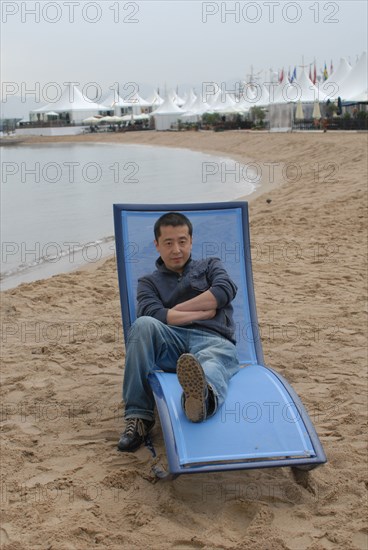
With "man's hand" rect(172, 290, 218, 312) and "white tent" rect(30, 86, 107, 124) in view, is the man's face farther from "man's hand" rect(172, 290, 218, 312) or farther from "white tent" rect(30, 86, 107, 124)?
"white tent" rect(30, 86, 107, 124)

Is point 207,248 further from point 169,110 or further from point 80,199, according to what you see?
point 169,110

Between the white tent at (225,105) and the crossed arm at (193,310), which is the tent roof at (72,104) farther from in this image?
the crossed arm at (193,310)

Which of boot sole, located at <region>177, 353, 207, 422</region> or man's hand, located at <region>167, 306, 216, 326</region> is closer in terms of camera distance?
boot sole, located at <region>177, 353, 207, 422</region>

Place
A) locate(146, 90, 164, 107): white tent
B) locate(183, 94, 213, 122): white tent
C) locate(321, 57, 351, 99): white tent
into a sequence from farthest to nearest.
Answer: locate(146, 90, 164, 107): white tent
locate(183, 94, 213, 122): white tent
locate(321, 57, 351, 99): white tent

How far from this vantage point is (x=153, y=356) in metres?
3.85

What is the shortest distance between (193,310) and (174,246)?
394 millimetres

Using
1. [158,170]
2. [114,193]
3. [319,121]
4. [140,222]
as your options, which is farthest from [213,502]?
[319,121]

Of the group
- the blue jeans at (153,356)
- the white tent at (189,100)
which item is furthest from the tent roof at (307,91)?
the blue jeans at (153,356)

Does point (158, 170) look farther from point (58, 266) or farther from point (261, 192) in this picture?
point (58, 266)

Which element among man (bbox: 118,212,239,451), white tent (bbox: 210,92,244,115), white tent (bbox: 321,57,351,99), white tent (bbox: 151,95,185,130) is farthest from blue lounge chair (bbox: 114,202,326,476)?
white tent (bbox: 151,95,185,130)

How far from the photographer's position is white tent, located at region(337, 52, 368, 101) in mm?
36969

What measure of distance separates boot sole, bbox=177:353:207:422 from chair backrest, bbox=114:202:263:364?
1.05 metres

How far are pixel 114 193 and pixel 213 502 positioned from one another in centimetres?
1700

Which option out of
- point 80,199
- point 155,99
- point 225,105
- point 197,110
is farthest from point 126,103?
point 80,199
